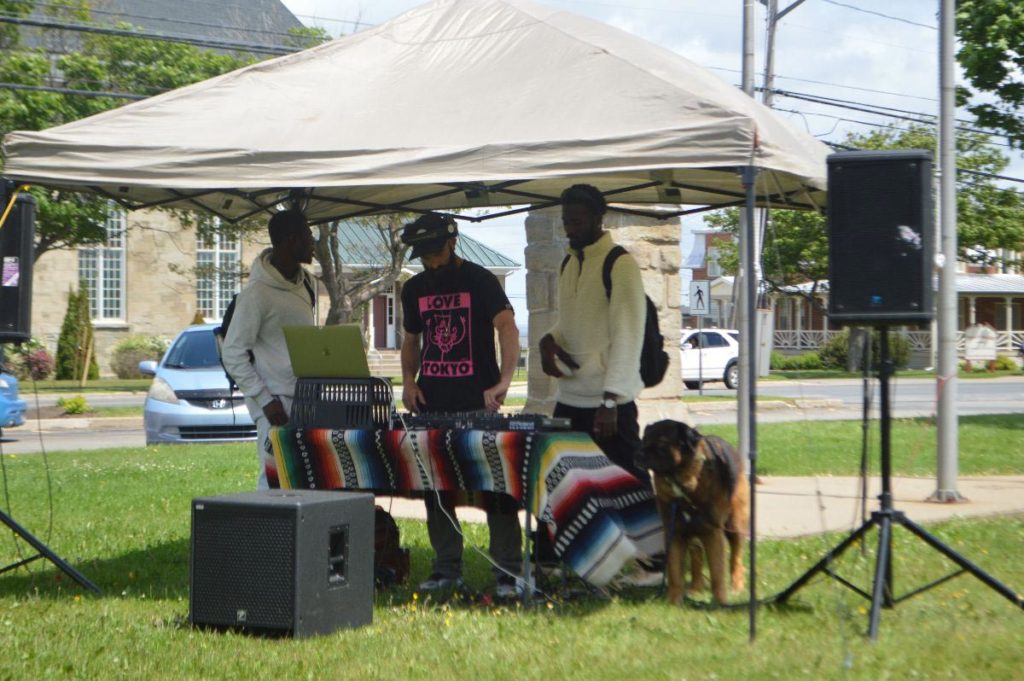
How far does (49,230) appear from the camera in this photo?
27203mm

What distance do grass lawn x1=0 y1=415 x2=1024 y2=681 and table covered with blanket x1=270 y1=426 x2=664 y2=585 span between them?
38 cm

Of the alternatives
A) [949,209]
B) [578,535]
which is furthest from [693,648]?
[949,209]

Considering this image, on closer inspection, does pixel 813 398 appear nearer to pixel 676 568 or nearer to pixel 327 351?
pixel 676 568

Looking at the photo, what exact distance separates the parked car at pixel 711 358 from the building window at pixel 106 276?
Answer: 18776 millimetres

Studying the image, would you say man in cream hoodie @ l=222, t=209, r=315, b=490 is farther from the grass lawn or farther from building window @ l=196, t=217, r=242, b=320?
building window @ l=196, t=217, r=242, b=320

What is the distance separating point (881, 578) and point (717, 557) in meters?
0.88

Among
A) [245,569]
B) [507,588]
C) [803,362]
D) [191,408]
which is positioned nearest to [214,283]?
[803,362]

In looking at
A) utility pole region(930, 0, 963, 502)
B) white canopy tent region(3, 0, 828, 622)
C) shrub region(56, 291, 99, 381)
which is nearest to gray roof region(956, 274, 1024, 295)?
shrub region(56, 291, 99, 381)

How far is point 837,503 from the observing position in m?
10.5

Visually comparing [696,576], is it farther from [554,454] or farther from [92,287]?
[92,287]

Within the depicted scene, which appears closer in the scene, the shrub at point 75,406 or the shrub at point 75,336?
the shrub at point 75,406

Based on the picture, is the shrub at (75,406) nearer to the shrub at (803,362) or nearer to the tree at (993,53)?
the tree at (993,53)

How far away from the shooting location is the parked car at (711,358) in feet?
117

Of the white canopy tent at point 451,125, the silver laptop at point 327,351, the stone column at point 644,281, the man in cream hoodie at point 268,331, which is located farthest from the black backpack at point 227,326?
the stone column at point 644,281
